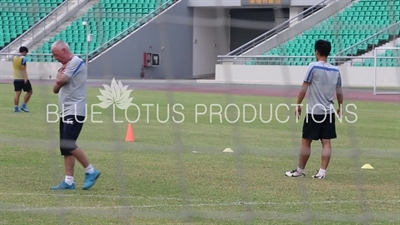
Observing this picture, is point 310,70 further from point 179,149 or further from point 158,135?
point 158,135

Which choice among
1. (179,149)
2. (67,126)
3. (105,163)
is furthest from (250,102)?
(67,126)

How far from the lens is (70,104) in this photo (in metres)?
8.46

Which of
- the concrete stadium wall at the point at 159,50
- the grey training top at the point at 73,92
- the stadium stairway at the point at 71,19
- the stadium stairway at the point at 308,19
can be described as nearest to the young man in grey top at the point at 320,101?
the grey training top at the point at 73,92

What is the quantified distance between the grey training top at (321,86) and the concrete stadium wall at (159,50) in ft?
15.9

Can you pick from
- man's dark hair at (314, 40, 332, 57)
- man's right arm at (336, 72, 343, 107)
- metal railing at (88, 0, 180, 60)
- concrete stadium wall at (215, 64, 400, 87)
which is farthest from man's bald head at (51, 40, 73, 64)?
concrete stadium wall at (215, 64, 400, 87)

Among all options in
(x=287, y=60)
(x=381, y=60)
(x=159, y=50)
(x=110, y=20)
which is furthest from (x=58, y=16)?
(x=287, y=60)

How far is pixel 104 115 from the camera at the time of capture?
62.5 ft

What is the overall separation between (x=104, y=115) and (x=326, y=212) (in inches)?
477

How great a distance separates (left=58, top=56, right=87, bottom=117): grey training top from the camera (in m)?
8.44

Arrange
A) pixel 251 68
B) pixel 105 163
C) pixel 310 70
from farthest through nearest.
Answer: pixel 251 68 < pixel 105 163 < pixel 310 70

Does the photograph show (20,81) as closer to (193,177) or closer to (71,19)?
(71,19)

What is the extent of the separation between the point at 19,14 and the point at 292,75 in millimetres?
21911

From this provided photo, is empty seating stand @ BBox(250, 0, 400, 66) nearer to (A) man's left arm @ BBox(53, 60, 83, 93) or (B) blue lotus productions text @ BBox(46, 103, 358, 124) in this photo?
(B) blue lotus productions text @ BBox(46, 103, 358, 124)

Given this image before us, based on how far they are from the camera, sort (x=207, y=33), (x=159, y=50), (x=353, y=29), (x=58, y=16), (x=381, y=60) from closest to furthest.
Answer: (x=58, y=16), (x=207, y=33), (x=353, y=29), (x=159, y=50), (x=381, y=60)
